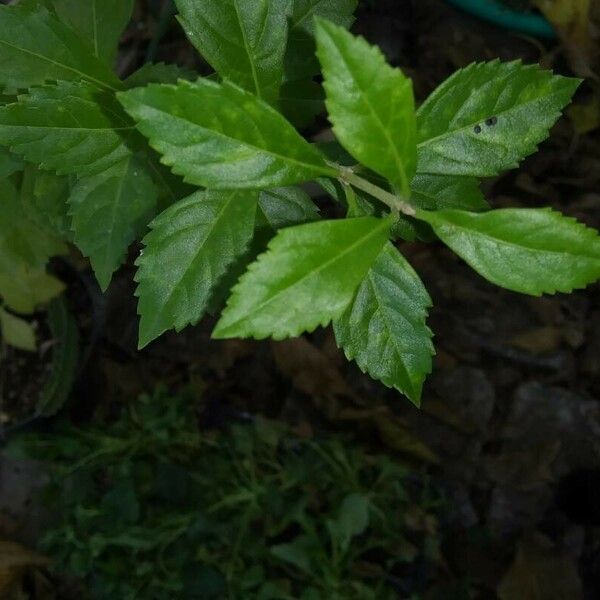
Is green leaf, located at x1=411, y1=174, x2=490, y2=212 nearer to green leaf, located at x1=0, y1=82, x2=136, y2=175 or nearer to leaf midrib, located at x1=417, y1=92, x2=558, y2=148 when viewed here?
leaf midrib, located at x1=417, y1=92, x2=558, y2=148

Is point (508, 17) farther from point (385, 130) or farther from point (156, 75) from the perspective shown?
point (385, 130)

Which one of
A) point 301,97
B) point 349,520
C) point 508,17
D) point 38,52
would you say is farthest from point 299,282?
point 508,17

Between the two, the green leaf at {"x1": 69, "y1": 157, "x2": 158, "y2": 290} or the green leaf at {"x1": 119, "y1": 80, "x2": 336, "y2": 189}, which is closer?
the green leaf at {"x1": 119, "y1": 80, "x2": 336, "y2": 189}

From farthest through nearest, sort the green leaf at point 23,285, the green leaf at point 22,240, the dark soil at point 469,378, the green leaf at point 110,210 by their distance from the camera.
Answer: the dark soil at point 469,378, the green leaf at point 23,285, the green leaf at point 22,240, the green leaf at point 110,210

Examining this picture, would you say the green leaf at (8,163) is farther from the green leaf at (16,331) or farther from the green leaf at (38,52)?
the green leaf at (16,331)

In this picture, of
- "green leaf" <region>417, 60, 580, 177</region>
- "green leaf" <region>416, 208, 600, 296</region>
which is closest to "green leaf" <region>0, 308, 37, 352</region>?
"green leaf" <region>417, 60, 580, 177</region>

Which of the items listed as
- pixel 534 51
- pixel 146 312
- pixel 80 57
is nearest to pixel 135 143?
pixel 80 57

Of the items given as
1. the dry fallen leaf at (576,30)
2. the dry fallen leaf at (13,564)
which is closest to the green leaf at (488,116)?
the dry fallen leaf at (576,30)
